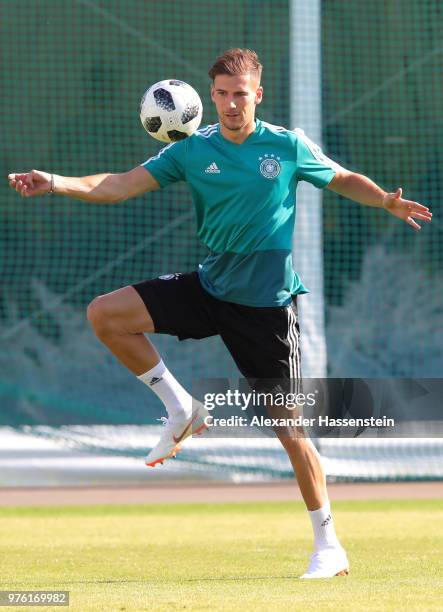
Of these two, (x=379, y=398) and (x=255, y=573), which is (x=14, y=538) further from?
(x=379, y=398)

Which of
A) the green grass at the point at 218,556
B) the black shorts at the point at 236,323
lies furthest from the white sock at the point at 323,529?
the black shorts at the point at 236,323

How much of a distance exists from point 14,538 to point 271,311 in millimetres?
3228

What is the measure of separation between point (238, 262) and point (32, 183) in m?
1.13

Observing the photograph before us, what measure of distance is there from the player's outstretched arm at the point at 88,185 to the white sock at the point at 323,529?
6.12ft

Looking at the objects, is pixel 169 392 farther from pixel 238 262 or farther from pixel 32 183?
pixel 32 183

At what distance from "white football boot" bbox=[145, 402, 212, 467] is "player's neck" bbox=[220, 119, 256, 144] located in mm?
1382

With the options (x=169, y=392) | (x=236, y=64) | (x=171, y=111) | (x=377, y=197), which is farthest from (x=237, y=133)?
(x=169, y=392)

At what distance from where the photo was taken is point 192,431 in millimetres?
7398

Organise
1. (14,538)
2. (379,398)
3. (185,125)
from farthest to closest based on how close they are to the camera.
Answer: (379,398)
(14,538)
(185,125)

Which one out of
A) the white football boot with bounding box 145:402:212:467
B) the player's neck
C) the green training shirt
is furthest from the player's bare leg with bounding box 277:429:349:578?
the player's neck

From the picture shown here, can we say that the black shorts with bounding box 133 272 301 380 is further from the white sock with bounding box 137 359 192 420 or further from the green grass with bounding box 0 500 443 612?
the green grass with bounding box 0 500 443 612

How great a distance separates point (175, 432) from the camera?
7375mm

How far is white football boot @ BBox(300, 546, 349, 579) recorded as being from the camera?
711cm

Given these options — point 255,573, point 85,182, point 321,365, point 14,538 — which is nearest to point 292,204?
point 85,182
